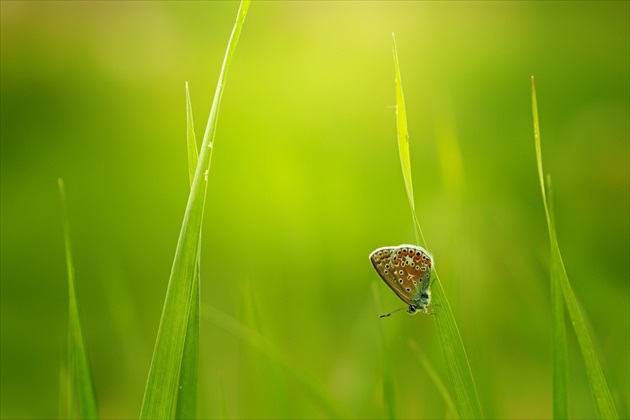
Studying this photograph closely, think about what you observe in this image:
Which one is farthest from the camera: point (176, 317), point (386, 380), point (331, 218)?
point (331, 218)

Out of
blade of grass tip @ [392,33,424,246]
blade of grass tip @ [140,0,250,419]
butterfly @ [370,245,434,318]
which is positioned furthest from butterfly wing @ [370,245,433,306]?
blade of grass tip @ [140,0,250,419]

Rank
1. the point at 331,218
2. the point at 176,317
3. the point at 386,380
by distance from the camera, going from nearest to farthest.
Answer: the point at 176,317 < the point at 386,380 < the point at 331,218

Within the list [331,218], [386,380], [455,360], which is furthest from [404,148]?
[331,218]

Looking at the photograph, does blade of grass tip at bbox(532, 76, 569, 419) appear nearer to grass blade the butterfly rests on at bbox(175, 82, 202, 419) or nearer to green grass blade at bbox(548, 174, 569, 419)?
green grass blade at bbox(548, 174, 569, 419)

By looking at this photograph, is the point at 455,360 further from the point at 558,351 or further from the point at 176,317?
the point at 176,317

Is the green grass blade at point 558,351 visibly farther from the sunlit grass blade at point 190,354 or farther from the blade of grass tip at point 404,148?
the sunlit grass blade at point 190,354

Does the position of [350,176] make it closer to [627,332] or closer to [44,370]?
[44,370]

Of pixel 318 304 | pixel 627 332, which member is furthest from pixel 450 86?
pixel 627 332
